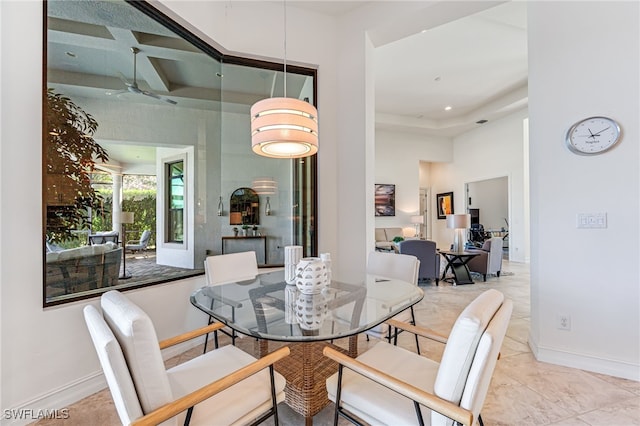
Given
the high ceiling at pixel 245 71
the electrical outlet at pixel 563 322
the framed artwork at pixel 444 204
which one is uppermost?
the high ceiling at pixel 245 71

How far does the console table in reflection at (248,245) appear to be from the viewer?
3465mm

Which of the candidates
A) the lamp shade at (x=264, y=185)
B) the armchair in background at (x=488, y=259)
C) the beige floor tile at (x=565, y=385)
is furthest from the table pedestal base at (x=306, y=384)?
the armchair in background at (x=488, y=259)

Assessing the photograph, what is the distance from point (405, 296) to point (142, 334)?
1.50 metres

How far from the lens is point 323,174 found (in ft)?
11.1

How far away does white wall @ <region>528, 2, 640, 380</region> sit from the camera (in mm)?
2191

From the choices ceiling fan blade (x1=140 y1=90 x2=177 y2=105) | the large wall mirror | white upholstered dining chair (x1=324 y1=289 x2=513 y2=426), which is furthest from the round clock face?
ceiling fan blade (x1=140 y1=90 x2=177 y2=105)

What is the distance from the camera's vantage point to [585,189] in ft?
7.68

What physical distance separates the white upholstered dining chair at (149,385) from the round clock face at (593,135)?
8.99 feet

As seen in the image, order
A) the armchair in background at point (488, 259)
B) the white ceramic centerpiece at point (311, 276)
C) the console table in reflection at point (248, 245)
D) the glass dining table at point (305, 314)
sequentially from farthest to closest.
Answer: the armchair in background at point (488, 259)
the console table in reflection at point (248, 245)
the white ceramic centerpiece at point (311, 276)
the glass dining table at point (305, 314)

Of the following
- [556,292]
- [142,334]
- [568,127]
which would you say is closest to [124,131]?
[142,334]

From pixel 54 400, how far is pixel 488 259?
6.26 m

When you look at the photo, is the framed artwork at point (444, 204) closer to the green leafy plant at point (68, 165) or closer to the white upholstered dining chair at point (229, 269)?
the white upholstered dining chair at point (229, 269)

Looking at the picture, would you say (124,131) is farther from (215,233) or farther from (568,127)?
(568,127)

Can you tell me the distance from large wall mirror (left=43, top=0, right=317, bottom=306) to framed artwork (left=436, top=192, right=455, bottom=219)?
7349 mm
